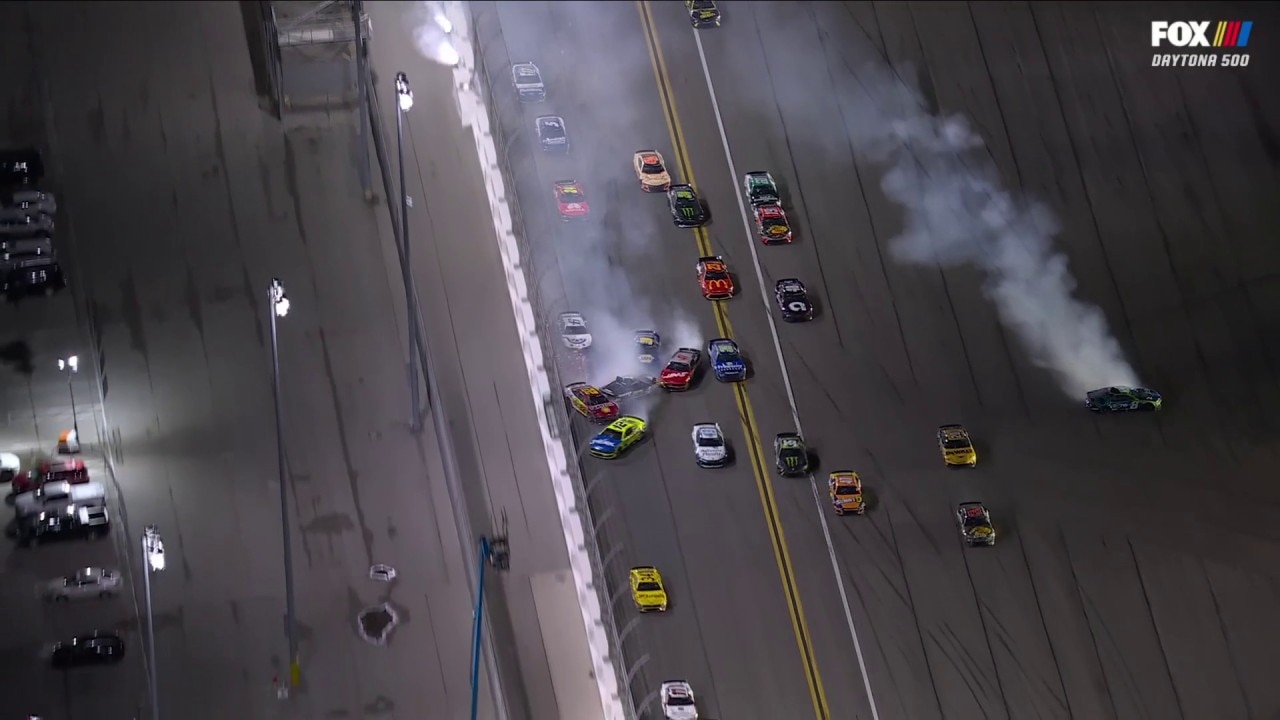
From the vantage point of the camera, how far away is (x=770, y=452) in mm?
38656

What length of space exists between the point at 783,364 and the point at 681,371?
10.1ft

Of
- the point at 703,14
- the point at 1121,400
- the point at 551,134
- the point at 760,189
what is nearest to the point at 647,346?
the point at 760,189

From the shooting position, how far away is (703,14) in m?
45.8

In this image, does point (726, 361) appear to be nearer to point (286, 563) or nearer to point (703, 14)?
point (703, 14)

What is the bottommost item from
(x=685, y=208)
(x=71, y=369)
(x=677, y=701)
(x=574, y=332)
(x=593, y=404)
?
(x=677, y=701)

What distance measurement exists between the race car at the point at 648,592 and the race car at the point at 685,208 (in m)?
11.2

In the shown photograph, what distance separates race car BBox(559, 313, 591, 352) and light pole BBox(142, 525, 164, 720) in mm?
11982

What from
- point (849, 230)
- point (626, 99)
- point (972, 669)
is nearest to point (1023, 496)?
point (972, 669)

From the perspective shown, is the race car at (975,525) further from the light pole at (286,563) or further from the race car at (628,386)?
the light pole at (286,563)

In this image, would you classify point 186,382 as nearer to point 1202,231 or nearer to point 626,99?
point 626,99

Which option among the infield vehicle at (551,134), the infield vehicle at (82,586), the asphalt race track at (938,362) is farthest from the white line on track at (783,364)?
the infield vehicle at (82,586)

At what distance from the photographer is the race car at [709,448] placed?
38.1 metres

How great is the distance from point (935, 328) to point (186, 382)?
21.2 m

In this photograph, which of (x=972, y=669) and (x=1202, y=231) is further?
(x=1202, y=231)
